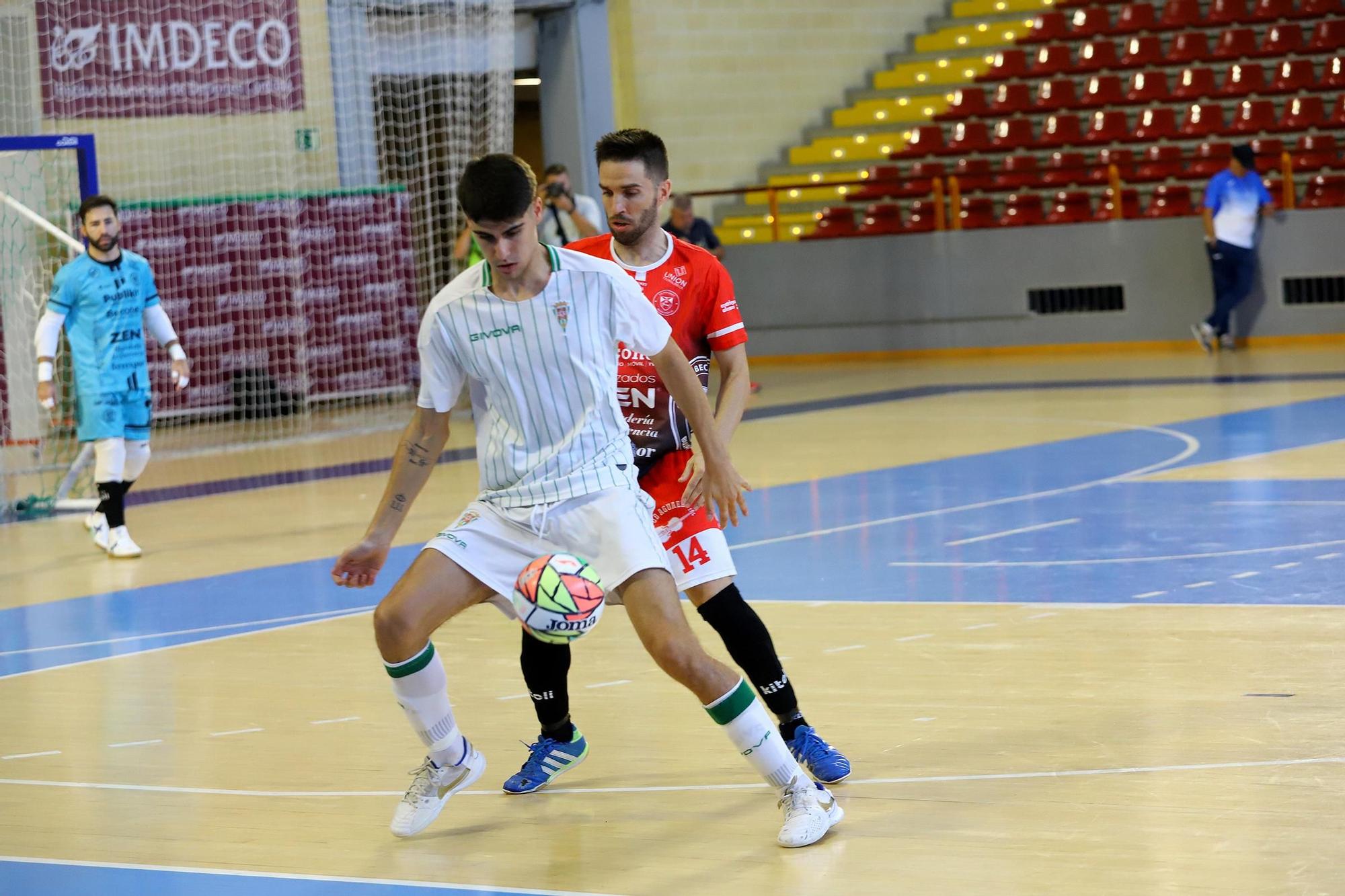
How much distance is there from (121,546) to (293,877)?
614cm

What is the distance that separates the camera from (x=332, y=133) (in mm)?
18422

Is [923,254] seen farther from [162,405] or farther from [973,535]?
[973,535]

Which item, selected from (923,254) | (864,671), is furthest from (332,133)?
(864,671)

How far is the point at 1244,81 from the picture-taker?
66.6 ft

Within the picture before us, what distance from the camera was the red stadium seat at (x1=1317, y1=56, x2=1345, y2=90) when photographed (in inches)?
772

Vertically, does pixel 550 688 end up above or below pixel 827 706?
above

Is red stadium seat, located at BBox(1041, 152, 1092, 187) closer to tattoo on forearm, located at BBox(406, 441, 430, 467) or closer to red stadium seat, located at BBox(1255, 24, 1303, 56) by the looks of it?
red stadium seat, located at BBox(1255, 24, 1303, 56)

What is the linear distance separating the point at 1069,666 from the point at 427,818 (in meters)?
2.34

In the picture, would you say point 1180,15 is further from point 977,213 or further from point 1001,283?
point 1001,283

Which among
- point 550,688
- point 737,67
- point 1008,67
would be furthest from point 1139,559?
point 737,67

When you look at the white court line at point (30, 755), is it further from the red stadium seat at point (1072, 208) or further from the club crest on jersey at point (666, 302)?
the red stadium seat at point (1072, 208)

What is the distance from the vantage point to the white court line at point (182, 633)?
7746mm

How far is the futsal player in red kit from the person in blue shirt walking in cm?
1376

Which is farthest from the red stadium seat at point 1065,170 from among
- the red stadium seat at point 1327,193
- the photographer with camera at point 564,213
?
the photographer with camera at point 564,213
